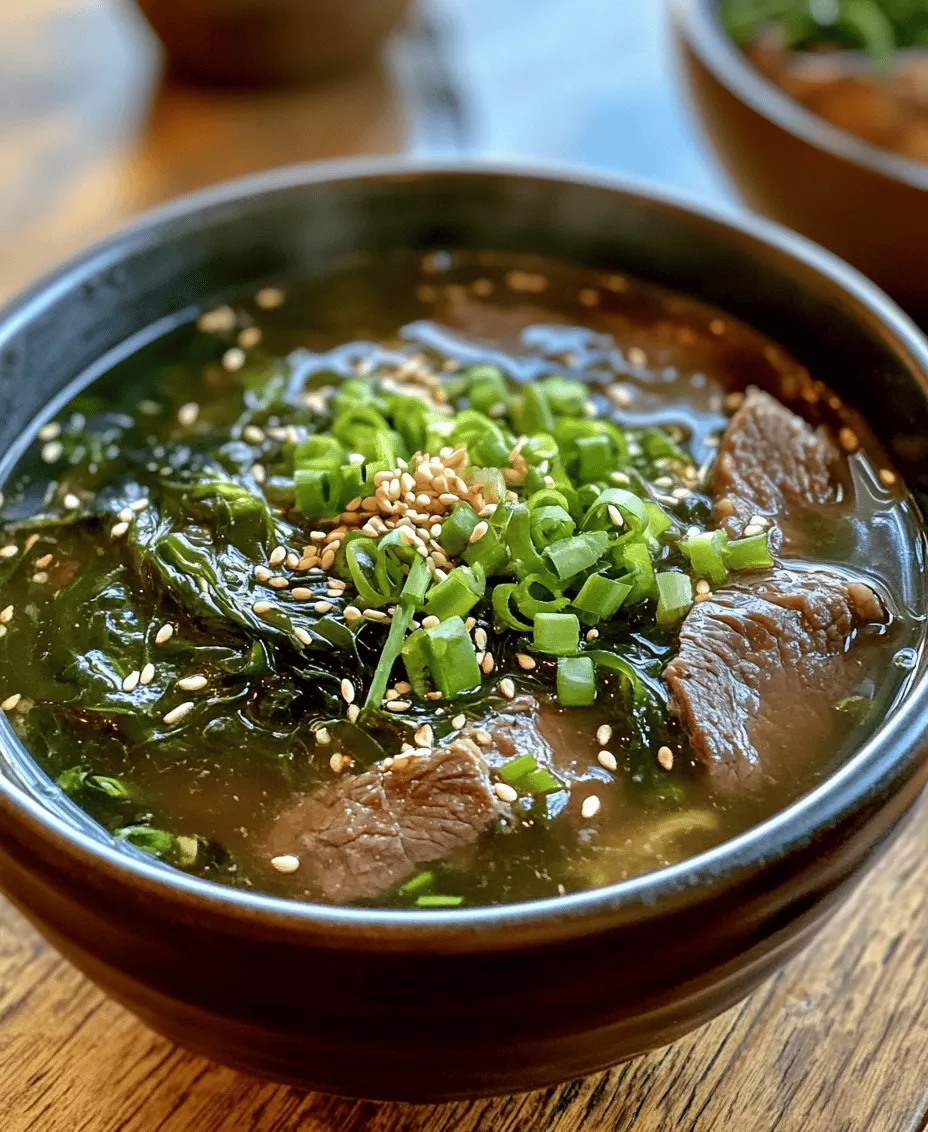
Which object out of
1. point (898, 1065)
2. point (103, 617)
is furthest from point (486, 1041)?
point (103, 617)

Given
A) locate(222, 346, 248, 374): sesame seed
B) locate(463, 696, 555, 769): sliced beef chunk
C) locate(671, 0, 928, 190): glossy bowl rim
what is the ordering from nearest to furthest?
locate(463, 696, 555, 769): sliced beef chunk → locate(222, 346, 248, 374): sesame seed → locate(671, 0, 928, 190): glossy bowl rim

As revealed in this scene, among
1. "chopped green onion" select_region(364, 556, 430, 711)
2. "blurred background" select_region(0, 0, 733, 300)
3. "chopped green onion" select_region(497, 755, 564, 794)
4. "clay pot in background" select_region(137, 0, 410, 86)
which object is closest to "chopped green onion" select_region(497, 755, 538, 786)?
"chopped green onion" select_region(497, 755, 564, 794)

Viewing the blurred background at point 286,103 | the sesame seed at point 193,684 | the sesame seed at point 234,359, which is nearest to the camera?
the sesame seed at point 193,684

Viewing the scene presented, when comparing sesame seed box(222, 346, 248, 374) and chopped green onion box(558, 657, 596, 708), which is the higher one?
sesame seed box(222, 346, 248, 374)

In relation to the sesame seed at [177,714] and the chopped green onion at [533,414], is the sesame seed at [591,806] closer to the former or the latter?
the sesame seed at [177,714]

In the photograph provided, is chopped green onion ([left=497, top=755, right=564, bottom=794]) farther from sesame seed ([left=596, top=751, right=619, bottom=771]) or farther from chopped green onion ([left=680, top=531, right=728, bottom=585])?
chopped green onion ([left=680, top=531, right=728, bottom=585])

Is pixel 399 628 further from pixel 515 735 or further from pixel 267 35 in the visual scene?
pixel 267 35

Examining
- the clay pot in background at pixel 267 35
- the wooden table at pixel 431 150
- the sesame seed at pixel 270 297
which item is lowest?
the wooden table at pixel 431 150

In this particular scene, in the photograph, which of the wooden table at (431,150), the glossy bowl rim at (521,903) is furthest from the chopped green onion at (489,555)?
the wooden table at (431,150)
